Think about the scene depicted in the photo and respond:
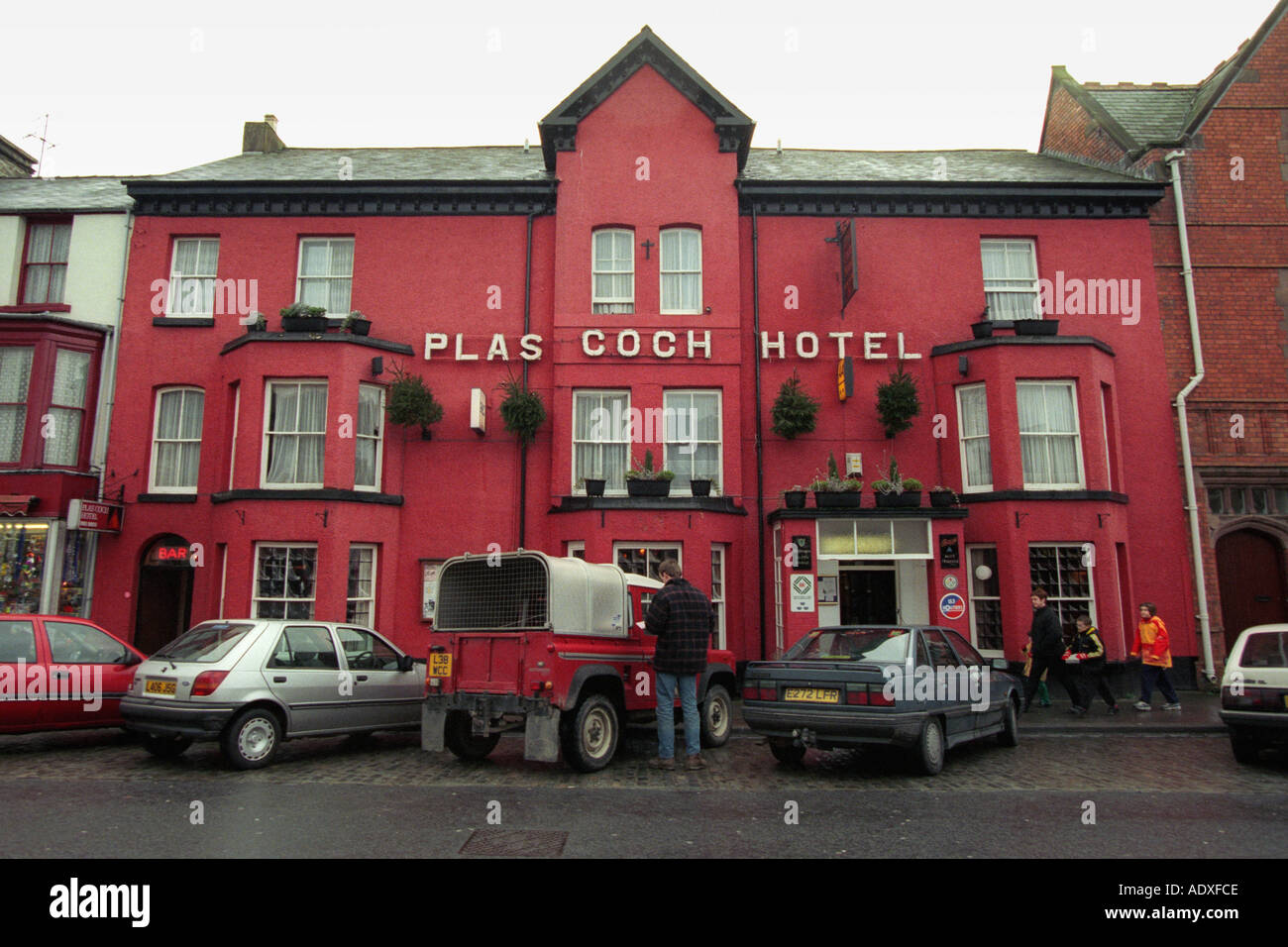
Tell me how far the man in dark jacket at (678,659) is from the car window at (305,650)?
→ 404 centimetres

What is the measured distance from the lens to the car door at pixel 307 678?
9.44 metres

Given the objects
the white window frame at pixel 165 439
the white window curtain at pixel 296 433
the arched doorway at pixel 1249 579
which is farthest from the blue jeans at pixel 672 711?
the arched doorway at pixel 1249 579

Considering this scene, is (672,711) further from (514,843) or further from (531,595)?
(514,843)

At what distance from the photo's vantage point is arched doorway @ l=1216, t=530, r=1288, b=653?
52.7 feet

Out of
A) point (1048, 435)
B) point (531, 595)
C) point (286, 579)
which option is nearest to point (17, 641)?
point (286, 579)

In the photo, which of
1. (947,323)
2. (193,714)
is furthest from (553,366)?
(193,714)

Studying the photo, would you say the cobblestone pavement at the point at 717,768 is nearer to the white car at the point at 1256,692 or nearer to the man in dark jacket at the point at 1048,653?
the white car at the point at 1256,692

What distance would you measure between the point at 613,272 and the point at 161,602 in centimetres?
1159

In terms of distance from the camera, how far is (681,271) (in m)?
16.8

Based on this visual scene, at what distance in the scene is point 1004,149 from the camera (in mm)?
20953

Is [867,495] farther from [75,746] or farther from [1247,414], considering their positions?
[75,746]

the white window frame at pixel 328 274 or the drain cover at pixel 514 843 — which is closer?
the drain cover at pixel 514 843

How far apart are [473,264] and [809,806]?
42.8ft

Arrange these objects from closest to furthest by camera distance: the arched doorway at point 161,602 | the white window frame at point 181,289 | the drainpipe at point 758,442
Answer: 1. the drainpipe at point 758,442
2. the arched doorway at point 161,602
3. the white window frame at point 181,289
